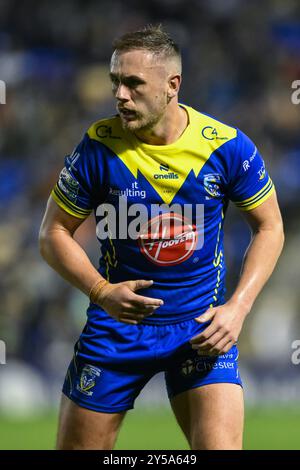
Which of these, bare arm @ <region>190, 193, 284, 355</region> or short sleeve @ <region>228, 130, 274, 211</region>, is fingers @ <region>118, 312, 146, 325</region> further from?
short sleeve @ <region>228, 130, 274, 211</region>

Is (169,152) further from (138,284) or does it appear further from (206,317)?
(206,317)

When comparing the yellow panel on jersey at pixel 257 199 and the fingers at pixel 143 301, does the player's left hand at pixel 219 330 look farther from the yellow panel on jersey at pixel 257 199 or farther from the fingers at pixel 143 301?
the yellow panel on jersey at pixel 257 199

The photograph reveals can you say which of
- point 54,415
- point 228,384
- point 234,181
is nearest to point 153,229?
point 234,181

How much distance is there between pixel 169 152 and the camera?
191 inches

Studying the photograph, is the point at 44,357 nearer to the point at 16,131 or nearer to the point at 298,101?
the point at 16,131

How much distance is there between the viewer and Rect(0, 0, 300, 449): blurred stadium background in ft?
40.4

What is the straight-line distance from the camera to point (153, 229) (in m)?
4.86

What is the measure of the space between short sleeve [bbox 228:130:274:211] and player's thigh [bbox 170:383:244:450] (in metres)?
0.90

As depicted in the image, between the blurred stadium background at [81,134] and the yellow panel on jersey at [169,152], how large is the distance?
5740 millimetres

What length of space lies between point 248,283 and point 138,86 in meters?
1.06

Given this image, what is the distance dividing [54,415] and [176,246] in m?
7.57

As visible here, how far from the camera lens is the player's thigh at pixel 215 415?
4.62 meters

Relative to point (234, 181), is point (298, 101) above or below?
above

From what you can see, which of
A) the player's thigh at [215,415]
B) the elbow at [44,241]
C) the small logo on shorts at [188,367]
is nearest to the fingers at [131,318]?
the small logo on shorts at [188,367]
